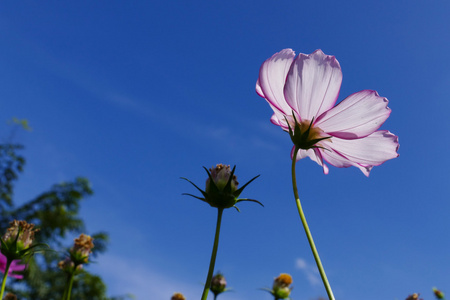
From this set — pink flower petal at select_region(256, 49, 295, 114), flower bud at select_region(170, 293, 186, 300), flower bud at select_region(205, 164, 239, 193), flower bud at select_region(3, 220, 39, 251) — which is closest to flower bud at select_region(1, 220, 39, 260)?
flower bud at select_region(3, 220, 39, 251)

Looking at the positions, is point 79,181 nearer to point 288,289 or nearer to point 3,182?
point 3,182

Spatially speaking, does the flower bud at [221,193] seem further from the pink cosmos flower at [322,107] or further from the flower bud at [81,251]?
the flower bud at [81,251]

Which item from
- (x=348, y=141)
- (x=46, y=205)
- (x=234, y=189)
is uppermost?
(x=46, y=205)

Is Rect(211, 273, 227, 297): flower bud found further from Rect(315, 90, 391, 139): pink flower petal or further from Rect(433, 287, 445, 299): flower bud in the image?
Rect(315, 90, 391, 139): pink flower petal

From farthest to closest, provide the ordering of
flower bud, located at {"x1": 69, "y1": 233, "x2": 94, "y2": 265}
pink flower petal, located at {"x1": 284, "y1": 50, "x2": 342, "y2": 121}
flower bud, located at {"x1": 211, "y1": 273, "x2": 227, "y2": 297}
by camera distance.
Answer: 1. flower bud, located at {"x1": 211, "y1": 273, "x2": 227, "y2": 297}
2. flower bud, located at {"x1": 69, "y1": 233, "x2": 94, "y2": 265}
3. pink flower petal, located at {"x1": 284, "y1": 50, "x2": 342, "y2": 121}

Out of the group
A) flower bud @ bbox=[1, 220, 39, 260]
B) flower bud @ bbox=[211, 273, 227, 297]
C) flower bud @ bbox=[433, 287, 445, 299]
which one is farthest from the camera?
flower bud @ bbox=[211, 273, 227, 297]

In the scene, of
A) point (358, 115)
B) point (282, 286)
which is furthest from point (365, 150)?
Result: point (282, 286)

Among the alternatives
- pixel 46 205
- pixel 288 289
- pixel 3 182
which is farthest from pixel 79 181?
pixel 288 289

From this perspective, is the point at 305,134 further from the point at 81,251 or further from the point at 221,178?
the point at 81,251

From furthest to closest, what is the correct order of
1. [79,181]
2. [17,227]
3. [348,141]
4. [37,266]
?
[79,181] → [37,266] → [17,227] → [348,141]
